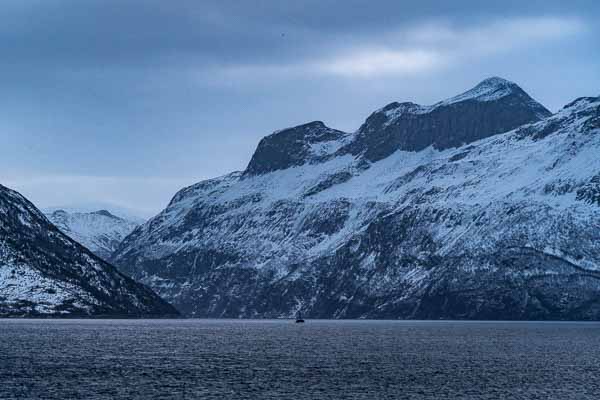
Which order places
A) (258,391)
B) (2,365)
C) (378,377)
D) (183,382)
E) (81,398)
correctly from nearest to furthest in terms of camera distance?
(81,398) → (258,391) → (183,382) → (378,377) → (2,365)

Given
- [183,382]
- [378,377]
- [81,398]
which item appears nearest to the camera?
[81,398]

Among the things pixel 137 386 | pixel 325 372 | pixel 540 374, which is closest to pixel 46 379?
pixel 137 386

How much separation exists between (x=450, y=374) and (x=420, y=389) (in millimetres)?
29630

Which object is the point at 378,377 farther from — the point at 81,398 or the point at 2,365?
the point at 2,365

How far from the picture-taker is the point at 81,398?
141 metres

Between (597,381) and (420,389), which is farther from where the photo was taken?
(597,381)

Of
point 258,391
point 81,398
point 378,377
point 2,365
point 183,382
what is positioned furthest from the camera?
point 2,365

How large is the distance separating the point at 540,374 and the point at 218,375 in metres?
62.2

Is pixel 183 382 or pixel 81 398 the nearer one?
pixel 81 398

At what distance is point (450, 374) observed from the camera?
186 metres

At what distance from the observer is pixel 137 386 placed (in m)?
158

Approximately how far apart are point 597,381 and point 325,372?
5137cm

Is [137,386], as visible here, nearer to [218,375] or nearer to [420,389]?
[218,375]

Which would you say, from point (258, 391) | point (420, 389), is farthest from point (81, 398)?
point (420, 389)
